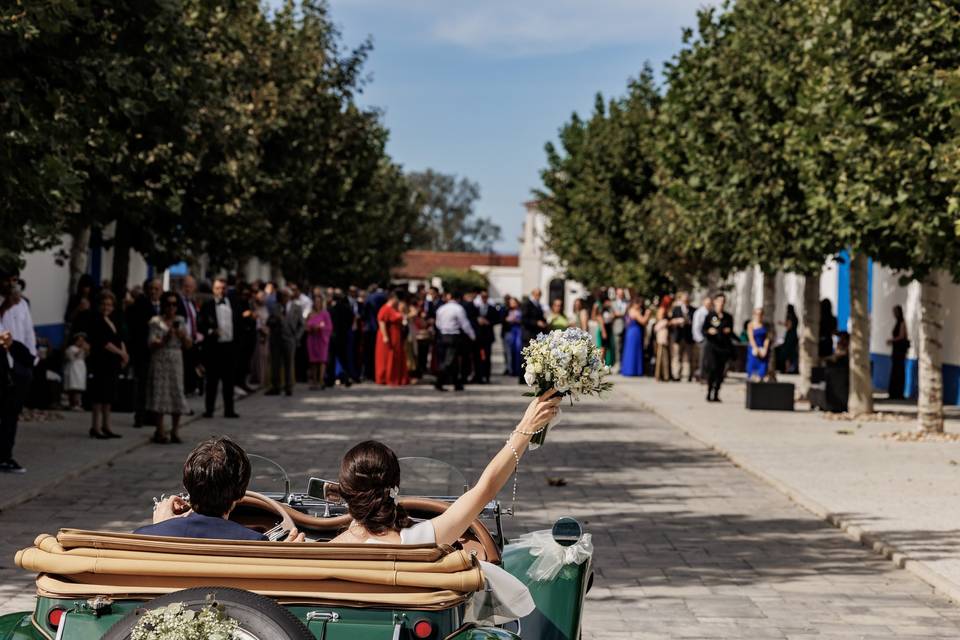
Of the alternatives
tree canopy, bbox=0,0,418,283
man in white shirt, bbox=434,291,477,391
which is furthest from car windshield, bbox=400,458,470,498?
man in white shirt, bbox=434,291,477,391

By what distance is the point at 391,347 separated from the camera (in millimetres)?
31688

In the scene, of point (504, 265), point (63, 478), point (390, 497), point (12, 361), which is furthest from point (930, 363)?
point (504, 265)

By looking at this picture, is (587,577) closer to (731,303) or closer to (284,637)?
(284,637)

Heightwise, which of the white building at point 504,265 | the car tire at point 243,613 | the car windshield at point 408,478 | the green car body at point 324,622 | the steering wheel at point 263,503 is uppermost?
the white building at point 504,265

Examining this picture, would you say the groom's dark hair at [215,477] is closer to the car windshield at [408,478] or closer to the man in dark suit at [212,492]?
the man in dark suit at [212,492]

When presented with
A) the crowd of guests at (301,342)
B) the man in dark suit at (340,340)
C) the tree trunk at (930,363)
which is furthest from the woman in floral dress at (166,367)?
the man in dark suit at (340,340)

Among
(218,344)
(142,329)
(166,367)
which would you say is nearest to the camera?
(166,367)

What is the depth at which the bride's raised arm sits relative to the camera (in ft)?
15.8

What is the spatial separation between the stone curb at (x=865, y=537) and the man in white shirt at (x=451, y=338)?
12.6 meters

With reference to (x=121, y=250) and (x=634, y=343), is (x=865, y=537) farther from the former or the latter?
(x=634, y=343)

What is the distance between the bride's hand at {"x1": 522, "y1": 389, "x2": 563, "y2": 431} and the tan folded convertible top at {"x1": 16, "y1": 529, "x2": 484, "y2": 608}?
0.85 m

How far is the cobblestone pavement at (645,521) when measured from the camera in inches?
321

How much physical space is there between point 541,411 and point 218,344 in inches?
624

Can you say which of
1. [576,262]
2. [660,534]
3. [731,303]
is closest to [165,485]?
[660,534]
